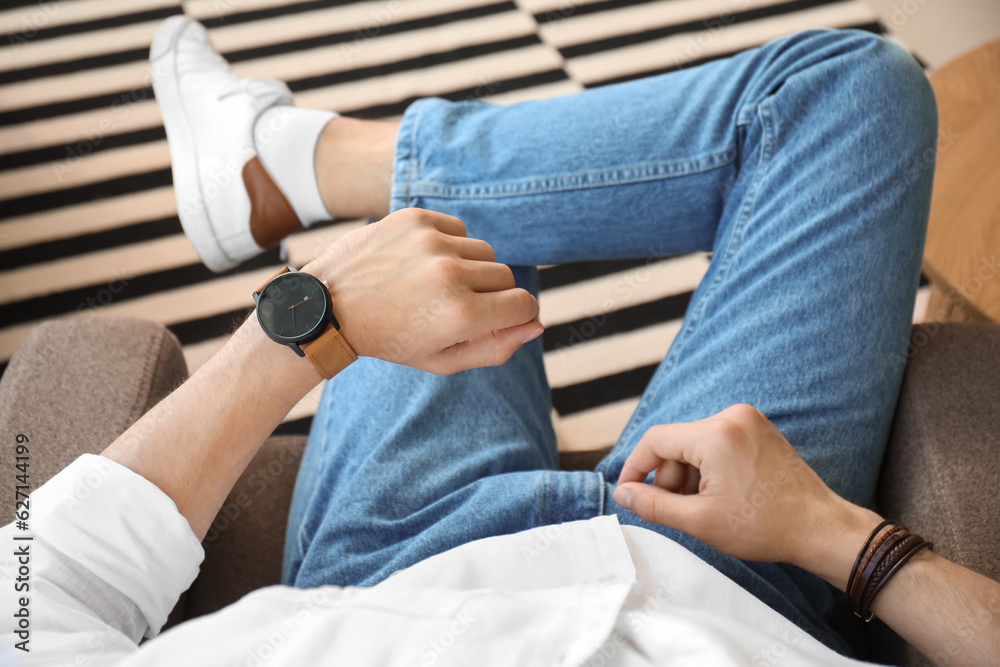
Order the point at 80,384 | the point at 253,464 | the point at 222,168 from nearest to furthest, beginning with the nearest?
the point at 80,384, the point at 253,464, the point at 222,168

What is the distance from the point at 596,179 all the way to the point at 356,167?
0.30 m

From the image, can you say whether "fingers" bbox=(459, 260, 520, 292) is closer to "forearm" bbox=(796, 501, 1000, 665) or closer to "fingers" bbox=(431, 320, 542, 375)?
"fingers" bbox=(431, 320, 542, 375)

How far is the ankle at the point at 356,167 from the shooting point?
32.8 inches

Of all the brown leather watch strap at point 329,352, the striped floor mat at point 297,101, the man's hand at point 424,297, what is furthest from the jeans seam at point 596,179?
the striped floor mat at point 297,101

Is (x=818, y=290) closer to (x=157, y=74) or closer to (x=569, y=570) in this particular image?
(x=569, y=570)

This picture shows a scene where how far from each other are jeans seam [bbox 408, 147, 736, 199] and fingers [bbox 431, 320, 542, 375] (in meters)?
0.18

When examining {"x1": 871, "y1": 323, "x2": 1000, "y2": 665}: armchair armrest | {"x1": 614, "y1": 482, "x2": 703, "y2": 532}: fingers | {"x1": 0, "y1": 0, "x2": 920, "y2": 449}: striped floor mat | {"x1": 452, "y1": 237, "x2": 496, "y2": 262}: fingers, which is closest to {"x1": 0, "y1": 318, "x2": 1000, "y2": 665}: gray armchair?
{"x1": 871, "y1": 323, "x2": 1000, "y2": 665}: armchair armrest

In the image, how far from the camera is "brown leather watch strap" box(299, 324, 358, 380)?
23.5 inches

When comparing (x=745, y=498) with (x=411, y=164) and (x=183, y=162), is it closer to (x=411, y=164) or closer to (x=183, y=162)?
(x=411, y=164)

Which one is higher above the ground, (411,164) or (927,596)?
(411,164)

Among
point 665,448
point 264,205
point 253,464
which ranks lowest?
point 253,464

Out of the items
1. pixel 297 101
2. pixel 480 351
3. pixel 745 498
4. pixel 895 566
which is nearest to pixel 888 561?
pixel 895 566

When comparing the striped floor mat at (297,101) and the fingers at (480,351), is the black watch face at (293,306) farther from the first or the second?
the striped floor mat at (297,101)

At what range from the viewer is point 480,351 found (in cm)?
63
